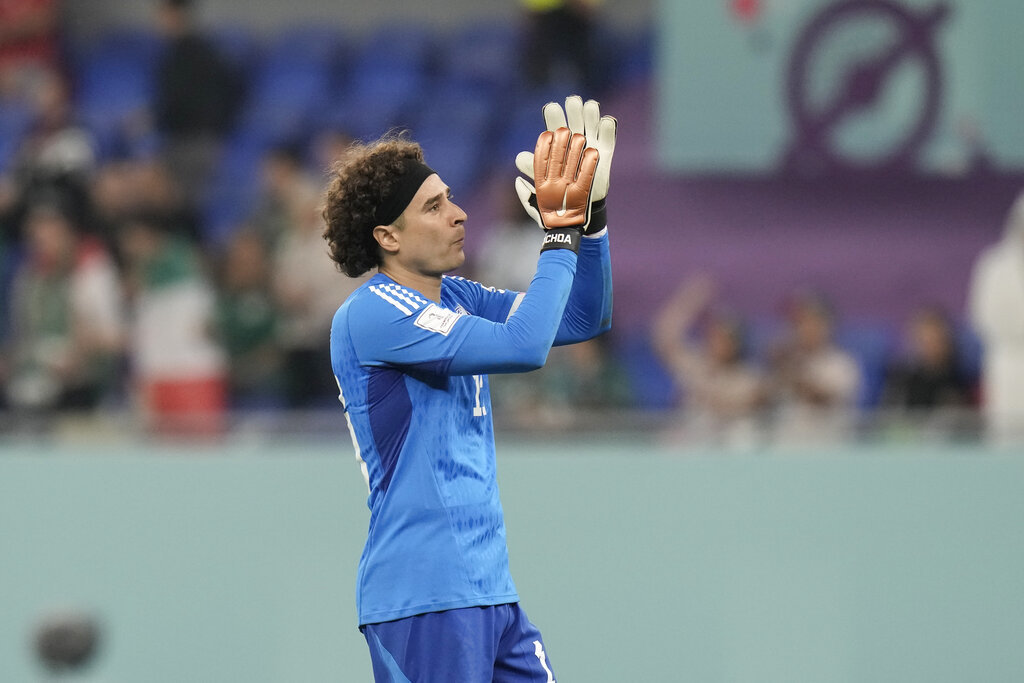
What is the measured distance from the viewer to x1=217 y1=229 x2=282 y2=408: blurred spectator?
7555 mm

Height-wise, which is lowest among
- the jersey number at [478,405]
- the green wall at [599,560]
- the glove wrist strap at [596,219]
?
the green wall at [599,560]

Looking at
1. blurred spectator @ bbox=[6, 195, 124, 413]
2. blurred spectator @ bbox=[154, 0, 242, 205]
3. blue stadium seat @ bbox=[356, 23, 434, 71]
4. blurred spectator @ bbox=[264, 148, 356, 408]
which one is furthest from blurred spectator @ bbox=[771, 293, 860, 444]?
blue stadium seat @ bbox=[356, 23, 434, 71]

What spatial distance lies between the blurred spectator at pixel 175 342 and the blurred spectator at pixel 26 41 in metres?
5.08

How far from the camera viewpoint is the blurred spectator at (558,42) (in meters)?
10.2

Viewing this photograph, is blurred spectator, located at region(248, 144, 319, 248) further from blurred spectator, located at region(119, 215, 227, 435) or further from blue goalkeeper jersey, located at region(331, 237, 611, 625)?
blue goalkeeper jersey, located at region(331, 237, 611, 625)

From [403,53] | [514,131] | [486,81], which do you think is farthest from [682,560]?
[403,53]

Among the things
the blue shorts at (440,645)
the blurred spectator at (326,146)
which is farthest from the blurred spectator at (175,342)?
the blue shorts at (440,645)

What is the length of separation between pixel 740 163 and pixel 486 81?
8.82ft

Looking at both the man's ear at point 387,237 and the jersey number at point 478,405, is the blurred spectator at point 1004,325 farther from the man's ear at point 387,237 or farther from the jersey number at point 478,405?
the man's ear at point 387,237

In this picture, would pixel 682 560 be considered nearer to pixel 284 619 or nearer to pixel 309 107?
pixel 284 619

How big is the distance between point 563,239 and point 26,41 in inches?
385

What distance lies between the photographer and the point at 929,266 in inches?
363

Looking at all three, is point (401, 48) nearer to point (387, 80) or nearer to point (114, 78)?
point (387, 80)

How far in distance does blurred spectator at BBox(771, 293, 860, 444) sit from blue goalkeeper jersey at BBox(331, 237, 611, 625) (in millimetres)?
2789
